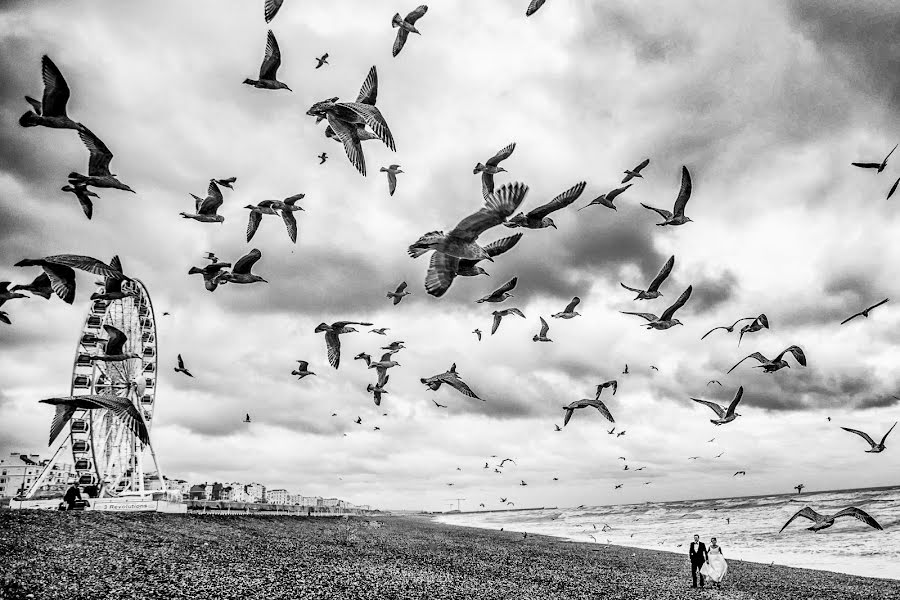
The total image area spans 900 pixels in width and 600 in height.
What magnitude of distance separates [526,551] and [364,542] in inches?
444

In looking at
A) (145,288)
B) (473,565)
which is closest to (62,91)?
(473,565)

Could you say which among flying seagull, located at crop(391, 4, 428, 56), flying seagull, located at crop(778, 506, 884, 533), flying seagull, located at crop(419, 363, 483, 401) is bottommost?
flying seagull, located at crop(778, 506, 884, 533)

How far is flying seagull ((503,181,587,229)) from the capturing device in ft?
35.3

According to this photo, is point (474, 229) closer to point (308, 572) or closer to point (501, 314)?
point (501, 314)

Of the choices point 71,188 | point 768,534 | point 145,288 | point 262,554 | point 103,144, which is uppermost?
point 145,288

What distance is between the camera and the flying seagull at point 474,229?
8070 millimetres

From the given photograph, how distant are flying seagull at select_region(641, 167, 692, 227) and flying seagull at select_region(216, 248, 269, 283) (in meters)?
9.80

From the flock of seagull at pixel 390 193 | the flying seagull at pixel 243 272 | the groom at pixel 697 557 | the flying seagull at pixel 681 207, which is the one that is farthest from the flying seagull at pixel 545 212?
the groom at pixel 697 557

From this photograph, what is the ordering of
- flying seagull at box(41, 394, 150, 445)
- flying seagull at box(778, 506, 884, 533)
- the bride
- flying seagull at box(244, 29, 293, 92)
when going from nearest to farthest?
flying seagull at box(41, 394, 150, 445) → flying seagull at box(778, 506, 884, 533) → flying seagull at box(244, 29, 293, 92) → the bride

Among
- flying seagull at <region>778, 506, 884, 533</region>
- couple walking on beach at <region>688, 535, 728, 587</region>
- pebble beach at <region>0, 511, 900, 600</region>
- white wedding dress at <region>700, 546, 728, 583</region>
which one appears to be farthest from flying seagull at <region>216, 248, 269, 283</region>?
white wedding dress at <region>700, 546, 728, 583</region>

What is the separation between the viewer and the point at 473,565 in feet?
104

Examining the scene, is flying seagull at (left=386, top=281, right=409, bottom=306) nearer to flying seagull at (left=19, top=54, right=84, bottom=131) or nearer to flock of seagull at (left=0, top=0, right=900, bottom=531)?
flock of seagull at (left=0, top=0, right=900, bottom=531)

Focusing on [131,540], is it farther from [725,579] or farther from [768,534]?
[768,534]

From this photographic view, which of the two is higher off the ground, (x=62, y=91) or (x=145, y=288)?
(x=145, y=288)
